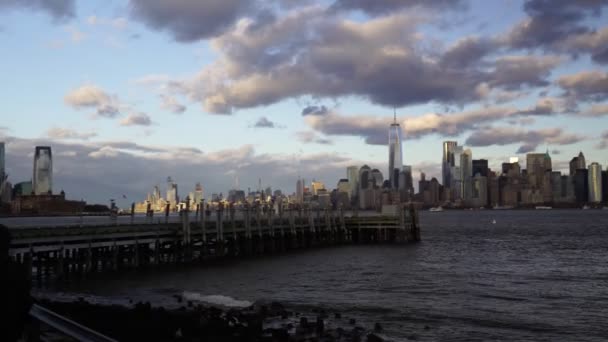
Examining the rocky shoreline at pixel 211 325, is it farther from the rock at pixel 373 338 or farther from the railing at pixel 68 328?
the railing at pixel 68 328

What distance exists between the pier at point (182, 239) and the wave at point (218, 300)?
9526 mm

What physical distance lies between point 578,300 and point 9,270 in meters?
36.3

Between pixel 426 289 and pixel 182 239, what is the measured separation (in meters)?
23.7

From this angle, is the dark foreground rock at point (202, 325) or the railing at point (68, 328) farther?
the dark foreground rock at point (202, 325)

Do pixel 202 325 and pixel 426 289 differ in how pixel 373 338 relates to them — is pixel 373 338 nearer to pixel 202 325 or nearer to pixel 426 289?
pixel 202 325

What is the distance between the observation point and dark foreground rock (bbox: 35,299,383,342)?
21203mm

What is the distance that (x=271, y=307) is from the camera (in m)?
31.9

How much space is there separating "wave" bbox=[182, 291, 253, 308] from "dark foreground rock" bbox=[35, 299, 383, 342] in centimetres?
413

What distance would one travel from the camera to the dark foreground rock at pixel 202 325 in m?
21.2

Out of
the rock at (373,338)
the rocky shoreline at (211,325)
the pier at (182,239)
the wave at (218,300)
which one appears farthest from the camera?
the pier at (182,239)

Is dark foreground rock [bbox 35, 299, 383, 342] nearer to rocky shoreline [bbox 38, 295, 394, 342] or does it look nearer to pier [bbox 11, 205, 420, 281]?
rocky shoreline [bbox 38, 295, 394, 342]

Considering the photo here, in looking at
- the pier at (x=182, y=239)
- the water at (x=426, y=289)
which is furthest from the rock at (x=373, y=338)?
the pier at (x=182, y=239)

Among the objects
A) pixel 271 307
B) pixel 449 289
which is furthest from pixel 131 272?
pixel 449 289

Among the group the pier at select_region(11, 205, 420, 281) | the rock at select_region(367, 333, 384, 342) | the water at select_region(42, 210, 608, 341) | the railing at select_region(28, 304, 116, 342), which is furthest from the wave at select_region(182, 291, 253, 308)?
the railing at select_region(28, 304, 116, 342)
